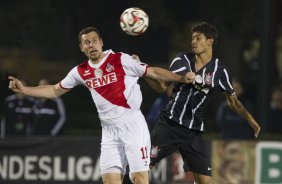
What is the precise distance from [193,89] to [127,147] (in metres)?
0.91

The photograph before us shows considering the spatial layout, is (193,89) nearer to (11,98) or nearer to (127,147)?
(127,147)

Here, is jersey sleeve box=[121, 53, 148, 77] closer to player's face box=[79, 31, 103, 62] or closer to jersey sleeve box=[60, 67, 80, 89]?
player's face box=[79, 31, 103, 62]

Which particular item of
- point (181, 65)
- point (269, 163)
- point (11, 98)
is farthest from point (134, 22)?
point (11, 98)

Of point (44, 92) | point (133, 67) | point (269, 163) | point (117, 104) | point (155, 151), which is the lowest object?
point (269, 163)

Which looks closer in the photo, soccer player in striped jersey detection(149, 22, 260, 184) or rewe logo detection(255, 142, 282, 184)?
soccer player in striped jersey detection(149, 22, 260, 184)

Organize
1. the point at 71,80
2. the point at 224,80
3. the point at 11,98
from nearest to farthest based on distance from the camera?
the point at 71,80
the point at 224,80
the point at 11,98

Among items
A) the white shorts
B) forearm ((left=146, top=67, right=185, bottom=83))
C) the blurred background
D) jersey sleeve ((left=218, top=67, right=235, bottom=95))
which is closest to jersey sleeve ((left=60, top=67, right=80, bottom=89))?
the white shorts

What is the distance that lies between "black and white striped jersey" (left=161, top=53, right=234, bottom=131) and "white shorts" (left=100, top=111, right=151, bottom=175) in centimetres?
49

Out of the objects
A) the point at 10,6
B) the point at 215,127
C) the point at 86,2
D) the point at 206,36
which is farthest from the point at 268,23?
the point at 206,36

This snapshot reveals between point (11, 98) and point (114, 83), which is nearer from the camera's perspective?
point (114, 83)

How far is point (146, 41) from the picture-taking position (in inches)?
571

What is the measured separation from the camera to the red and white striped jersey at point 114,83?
30.9 feet

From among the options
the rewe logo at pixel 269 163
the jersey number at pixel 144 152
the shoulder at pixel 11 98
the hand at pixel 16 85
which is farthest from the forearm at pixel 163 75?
the shoulder at pixel 11 98

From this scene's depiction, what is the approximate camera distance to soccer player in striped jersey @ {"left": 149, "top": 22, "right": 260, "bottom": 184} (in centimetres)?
980
